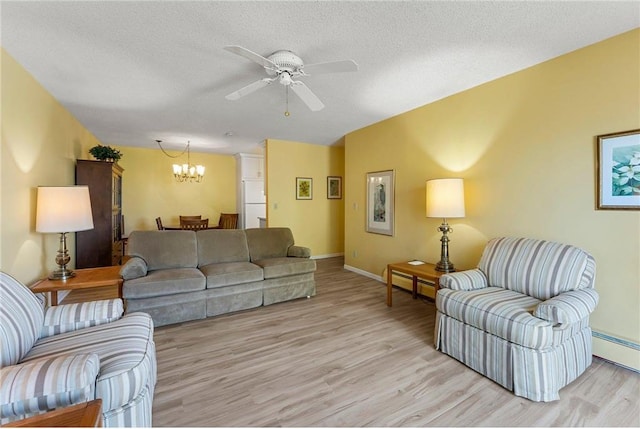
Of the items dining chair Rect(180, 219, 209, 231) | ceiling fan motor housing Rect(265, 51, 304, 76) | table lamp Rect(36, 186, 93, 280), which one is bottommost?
dining chair Rect(180, 219, 209, 231)

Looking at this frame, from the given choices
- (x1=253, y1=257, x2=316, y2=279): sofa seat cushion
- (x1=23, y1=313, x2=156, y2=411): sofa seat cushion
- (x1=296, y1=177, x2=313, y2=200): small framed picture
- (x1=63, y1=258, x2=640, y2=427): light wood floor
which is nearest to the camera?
(x1=23, y1=313, x2=156, y2=411): sofa seat cushion

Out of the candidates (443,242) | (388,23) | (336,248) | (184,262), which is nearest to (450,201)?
(443,242)

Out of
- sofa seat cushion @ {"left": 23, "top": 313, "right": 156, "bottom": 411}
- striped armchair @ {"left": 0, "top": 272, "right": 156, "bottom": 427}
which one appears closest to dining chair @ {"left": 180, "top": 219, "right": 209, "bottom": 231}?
striped armchair @ {"left": 0, "top": 272, "right": 156, "bottom": 427}

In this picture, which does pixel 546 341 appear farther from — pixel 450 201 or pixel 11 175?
pixel 11 175

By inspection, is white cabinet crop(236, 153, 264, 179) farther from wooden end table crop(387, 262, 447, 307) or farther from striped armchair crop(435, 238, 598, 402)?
striped armchair crop(435, 238, 598, 402)

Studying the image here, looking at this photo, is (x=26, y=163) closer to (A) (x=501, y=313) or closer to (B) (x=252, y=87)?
(B) (x=252, y=87)

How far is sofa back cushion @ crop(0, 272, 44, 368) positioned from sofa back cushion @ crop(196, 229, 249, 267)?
1.86 meters

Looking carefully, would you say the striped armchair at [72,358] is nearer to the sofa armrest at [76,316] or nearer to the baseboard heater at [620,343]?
the sofa armrest at [76,316]

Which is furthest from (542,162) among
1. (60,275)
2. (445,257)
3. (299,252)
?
(60,275)

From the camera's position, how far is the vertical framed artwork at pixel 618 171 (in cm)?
206

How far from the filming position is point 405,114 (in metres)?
3.94

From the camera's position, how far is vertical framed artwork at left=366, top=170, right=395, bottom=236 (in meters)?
4.25

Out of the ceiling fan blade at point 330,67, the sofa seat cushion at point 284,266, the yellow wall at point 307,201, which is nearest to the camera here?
the ceiling fan blade at point 330,67

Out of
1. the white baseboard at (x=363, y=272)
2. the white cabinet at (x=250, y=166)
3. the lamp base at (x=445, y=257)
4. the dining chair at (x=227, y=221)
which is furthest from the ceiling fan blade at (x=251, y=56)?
the white cabinet at (x=250, y=166)
